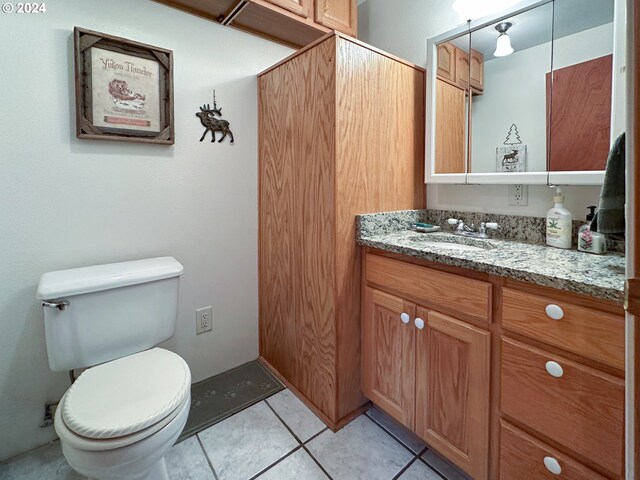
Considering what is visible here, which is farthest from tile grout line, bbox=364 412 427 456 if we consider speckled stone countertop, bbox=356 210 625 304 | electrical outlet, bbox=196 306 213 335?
electrical outlet, bbox=196 306 213 335

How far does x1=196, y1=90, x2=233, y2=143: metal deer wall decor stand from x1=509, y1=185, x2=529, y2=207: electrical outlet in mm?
A: 1483

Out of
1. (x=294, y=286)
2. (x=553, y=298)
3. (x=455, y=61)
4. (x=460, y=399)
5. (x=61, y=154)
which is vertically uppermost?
(x=455, y=61)

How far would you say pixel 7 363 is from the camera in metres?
1.29

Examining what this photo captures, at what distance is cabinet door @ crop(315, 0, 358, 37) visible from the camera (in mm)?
1784

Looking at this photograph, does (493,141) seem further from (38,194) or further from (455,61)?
(38,194)

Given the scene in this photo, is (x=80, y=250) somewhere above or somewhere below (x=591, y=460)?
above

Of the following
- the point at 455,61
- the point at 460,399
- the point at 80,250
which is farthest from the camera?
the point at 455,61

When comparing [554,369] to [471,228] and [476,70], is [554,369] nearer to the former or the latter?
[471,228]

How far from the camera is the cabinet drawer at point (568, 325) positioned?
780 mm

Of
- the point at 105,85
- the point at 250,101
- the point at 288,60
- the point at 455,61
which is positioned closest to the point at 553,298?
the point at 455,61

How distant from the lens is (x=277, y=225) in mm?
1784

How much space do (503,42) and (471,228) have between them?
84 centimetres

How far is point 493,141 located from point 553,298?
2.82 ft

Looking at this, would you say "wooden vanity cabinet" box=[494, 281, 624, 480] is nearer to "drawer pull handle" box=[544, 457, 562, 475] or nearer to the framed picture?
"drawer pull handle" box=[544, 457, 562, 475]
